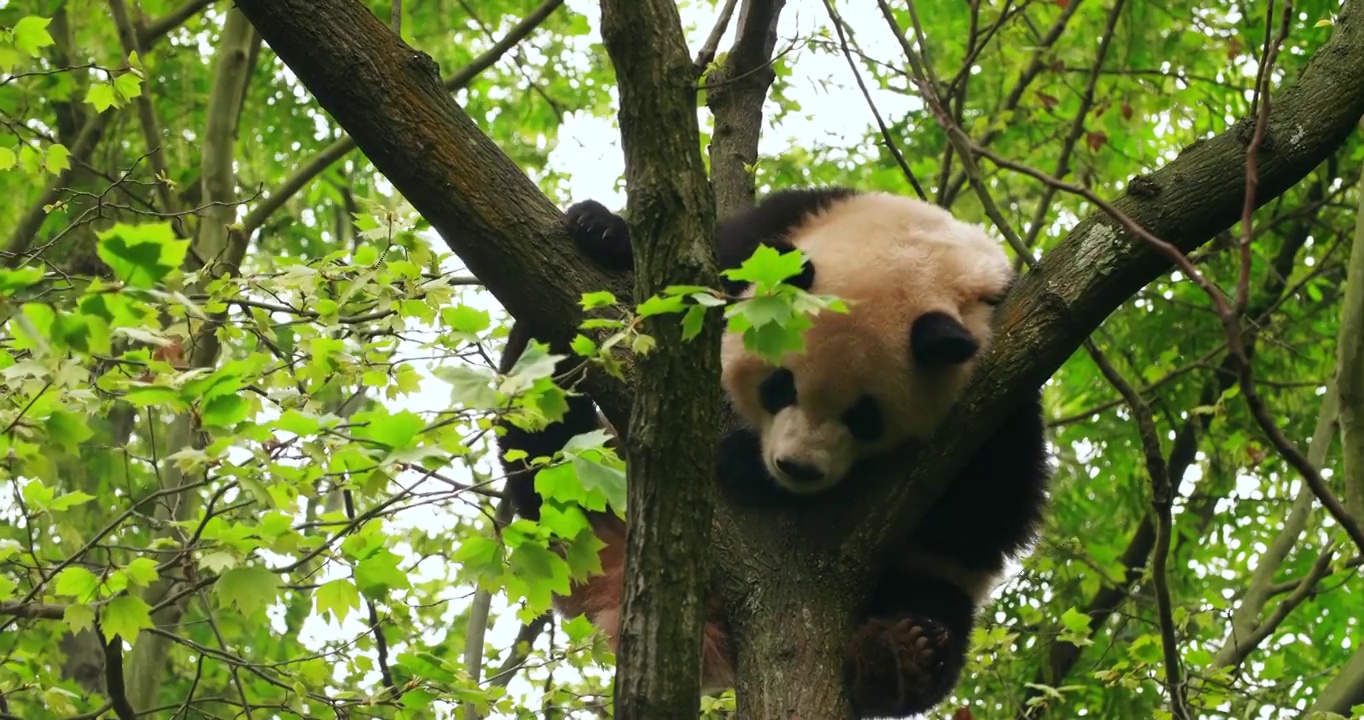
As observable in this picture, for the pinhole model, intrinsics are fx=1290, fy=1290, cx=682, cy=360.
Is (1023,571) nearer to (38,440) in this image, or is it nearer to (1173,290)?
(1173,290)

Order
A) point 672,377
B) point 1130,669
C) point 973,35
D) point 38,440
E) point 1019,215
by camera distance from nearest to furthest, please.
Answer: point 672,377, point 38,440, point 1130,669, point 973,35, point 1019,215

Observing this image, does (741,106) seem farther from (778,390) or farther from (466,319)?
(466,319)

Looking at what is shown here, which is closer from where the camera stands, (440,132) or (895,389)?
(440,132)

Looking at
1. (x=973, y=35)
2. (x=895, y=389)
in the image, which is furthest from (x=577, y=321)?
(x=973, y=35)

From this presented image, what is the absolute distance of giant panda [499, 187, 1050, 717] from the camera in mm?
4129

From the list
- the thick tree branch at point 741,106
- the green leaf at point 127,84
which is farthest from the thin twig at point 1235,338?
the green leaf at point 127,84

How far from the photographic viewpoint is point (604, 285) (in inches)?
142

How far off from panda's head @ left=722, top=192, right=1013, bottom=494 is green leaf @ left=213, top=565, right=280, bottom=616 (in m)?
1.71

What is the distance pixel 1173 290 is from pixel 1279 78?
1702mm

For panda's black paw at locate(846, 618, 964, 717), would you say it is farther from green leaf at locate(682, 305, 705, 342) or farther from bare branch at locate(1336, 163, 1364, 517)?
bare branch at locate(1336, 163, 1364, 517)

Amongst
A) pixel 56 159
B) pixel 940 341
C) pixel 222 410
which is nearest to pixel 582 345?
pixel 222 410

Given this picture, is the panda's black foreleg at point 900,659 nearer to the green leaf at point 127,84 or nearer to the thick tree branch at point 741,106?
the thick tree branch at point 741,106

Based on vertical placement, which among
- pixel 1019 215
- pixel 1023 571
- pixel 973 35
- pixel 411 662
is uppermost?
pixel 1019 215

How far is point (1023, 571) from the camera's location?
22.9 feet
